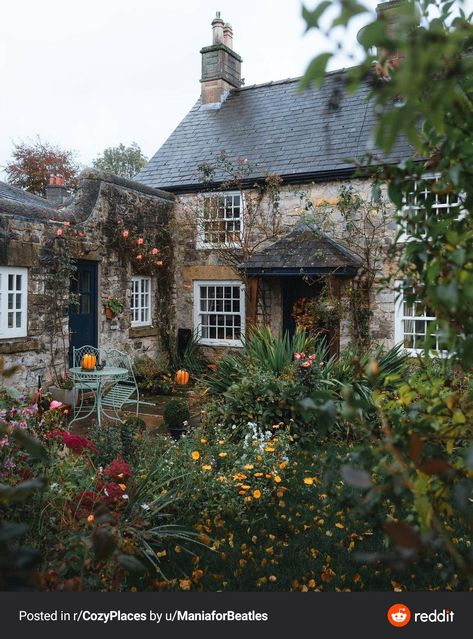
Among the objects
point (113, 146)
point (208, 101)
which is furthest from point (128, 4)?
point (113, 146)

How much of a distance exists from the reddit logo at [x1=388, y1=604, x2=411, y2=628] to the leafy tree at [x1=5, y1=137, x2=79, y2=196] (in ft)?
85.4

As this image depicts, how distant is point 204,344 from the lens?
13.5 m

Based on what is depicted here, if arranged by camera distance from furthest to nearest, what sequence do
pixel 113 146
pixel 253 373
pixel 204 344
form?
pixel 113 146 → pixel 204 344 → pixel 253 373

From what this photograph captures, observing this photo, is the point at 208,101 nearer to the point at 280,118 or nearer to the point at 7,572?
the point at 280,118

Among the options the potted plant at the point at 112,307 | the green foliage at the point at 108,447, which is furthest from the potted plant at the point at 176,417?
the potted plant at the point at 112,307

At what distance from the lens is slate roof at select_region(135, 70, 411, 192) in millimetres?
11977

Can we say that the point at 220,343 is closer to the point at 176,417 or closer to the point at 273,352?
the point at 273,352

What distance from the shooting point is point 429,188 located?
1.85m

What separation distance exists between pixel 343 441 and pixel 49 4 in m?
5.45

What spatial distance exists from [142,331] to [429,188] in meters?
10.9

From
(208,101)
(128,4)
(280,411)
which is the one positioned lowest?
(280,411)

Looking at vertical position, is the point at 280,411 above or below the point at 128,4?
below

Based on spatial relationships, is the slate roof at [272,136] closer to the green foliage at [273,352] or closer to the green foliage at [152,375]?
the green foliage at [152,375]

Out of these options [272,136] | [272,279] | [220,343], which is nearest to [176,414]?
[220,343]
